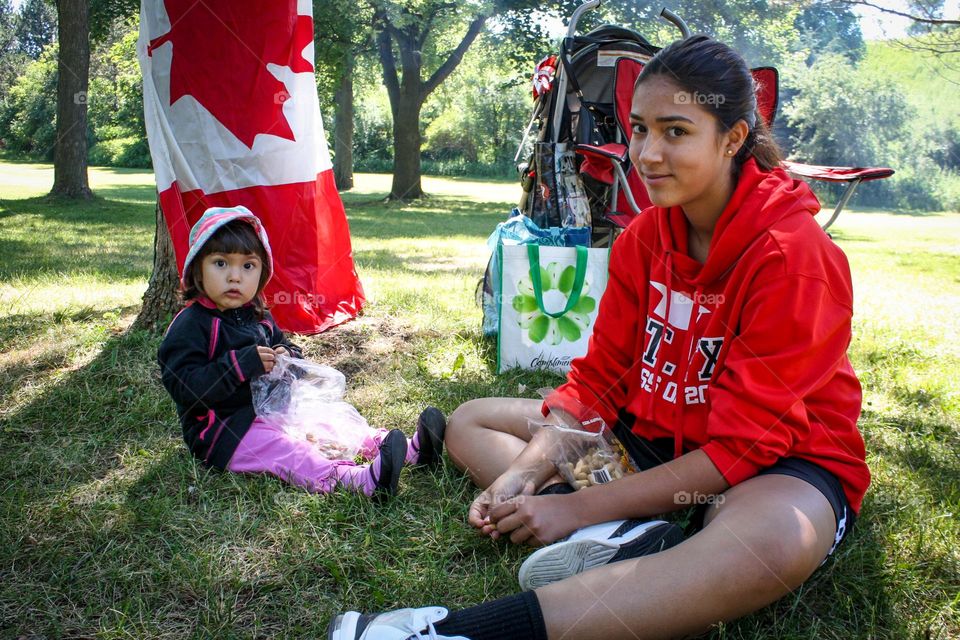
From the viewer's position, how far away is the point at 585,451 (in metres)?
1.86

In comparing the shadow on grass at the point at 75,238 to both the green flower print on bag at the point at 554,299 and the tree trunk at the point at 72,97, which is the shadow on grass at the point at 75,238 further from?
the green flower print on bag at the point at 554,299

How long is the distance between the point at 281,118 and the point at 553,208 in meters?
1.56

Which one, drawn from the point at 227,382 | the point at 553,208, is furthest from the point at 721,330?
the point at 553,208

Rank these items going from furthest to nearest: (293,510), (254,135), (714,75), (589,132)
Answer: (589,132) → (254,135) → (293,510) → (714,75)

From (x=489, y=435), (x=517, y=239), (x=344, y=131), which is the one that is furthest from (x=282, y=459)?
(x=344, y=131)

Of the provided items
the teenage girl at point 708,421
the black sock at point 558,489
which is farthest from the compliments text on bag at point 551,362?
the black sock at point 558,489

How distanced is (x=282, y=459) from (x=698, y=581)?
4.53 feet

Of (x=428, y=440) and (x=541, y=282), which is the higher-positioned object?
(x=541, y=282)

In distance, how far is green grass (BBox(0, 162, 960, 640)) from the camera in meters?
1.62

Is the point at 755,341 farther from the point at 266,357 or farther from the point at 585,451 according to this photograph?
the point at 266,357

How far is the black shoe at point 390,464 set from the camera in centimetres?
204

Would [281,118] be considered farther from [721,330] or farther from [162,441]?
[721,330]

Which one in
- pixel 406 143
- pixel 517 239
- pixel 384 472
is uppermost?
pixel 406 143

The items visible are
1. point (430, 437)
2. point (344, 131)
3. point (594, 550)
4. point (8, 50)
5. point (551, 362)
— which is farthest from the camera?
point (8, 50)
